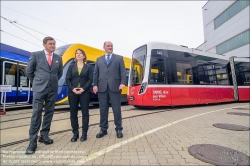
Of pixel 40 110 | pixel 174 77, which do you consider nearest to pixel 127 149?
pixel 40 110

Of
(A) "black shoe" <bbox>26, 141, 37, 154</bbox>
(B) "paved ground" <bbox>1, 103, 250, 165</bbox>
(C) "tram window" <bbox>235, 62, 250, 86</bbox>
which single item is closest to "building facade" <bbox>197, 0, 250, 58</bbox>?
(C) "tram window" <bbox>235, 62, 250, 86</bbox>

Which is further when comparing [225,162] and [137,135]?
[137,135]

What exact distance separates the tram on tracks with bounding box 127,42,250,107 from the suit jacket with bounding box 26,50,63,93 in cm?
520

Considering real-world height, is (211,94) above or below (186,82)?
below

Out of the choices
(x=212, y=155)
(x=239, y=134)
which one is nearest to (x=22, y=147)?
(x=212, y=155)

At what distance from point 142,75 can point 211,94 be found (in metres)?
4.94

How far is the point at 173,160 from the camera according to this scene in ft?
7.89

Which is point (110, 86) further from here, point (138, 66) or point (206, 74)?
point (206, 74)

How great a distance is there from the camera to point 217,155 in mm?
2604

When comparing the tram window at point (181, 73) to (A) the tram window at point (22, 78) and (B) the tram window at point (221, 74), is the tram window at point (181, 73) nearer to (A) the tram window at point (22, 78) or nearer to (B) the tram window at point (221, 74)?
(B) the tram window at point (221, 74)

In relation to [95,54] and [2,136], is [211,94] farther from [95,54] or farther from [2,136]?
[2,136]

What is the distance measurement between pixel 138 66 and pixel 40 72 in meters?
5.79

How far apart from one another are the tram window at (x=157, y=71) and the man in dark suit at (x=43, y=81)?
5265 mm

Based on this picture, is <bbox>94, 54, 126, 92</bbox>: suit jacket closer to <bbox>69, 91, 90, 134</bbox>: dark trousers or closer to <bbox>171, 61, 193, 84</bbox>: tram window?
<bbox>69, 91, 90, 134</bbox>: dark trousers
